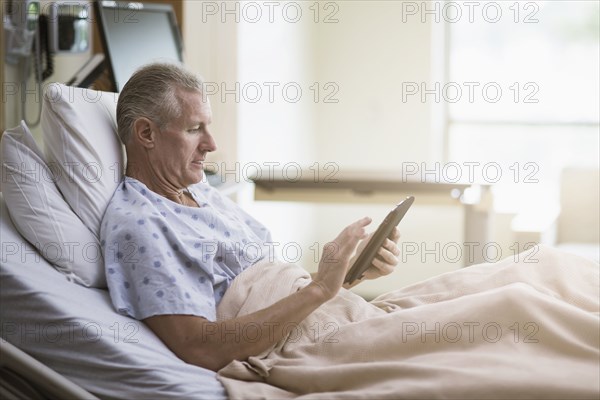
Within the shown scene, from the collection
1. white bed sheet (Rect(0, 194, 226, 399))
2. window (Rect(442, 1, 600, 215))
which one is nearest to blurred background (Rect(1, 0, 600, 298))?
window (Rect(442, 1, 600, 215))

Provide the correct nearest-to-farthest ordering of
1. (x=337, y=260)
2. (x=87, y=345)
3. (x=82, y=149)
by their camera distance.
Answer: (x=87, y=345) < (x=337, y=260) < (x=82, y=149)

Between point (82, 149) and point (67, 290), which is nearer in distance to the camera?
point (67, 290)

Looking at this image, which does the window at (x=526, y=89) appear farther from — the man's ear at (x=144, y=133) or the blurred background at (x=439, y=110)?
the man's ear at (x=144, y=133)

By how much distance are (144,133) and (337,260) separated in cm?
52

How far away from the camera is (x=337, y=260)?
5.38 feet

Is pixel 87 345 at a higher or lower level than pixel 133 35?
lower

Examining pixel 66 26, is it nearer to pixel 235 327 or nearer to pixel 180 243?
pixel 180 243

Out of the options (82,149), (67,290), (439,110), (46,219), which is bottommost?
(67,290)

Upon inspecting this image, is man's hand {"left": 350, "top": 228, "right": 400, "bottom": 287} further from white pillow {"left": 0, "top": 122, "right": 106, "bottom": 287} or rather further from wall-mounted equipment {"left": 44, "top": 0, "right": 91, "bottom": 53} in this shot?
wall-mounted equipment {"left": 44, "top": 0, "right": 91, "bottom": 53}

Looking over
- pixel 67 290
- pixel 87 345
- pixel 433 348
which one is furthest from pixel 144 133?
pixel 433 348

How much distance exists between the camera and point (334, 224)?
16.2ft

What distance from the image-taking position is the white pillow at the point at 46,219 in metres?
1.66

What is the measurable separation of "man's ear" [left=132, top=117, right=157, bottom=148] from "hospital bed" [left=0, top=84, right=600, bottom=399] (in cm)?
8

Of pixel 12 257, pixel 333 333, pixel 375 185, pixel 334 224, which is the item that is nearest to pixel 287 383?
pixel 333 333
